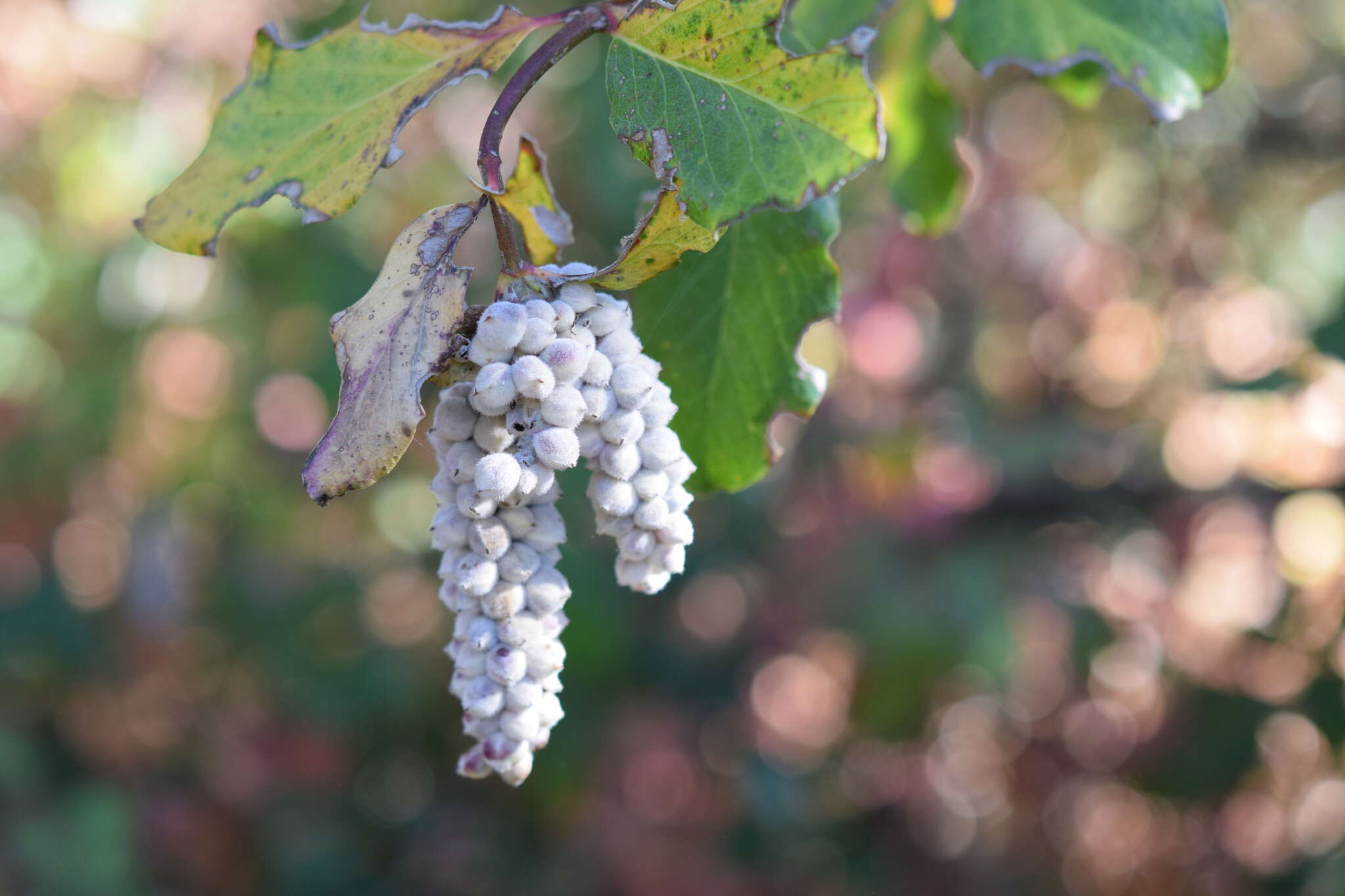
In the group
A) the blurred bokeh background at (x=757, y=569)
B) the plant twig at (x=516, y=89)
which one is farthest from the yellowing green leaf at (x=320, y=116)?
the blurred bokeh background at (x=757, y=569)

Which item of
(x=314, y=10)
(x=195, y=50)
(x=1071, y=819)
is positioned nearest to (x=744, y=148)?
(x=314, y=10)

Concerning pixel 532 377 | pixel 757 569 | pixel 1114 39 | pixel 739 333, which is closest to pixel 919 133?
pixel 1114 39

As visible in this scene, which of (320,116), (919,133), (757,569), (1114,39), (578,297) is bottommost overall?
(757,569)

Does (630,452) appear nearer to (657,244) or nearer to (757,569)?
(657,244)

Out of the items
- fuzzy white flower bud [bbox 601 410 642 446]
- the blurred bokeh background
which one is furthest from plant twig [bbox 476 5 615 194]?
the blurred bokeh background

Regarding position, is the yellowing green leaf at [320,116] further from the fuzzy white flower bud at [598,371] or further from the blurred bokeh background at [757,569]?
the blurred bokeh background at [757,569]
